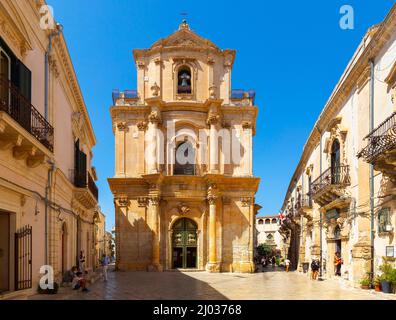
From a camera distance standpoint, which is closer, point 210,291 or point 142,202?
point 210,291

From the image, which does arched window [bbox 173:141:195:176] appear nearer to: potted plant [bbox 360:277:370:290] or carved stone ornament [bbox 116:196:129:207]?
carved stone ornament [bbox 116:196:129:207]

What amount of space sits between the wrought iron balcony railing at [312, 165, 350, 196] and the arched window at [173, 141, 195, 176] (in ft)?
26.2

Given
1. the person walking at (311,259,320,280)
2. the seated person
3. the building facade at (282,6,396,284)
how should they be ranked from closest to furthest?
1. the building facade at (282,6,396,284)
2. the seated person
3. the person walking at (311,259,320,280)

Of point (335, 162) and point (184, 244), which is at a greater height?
point (335, 162)

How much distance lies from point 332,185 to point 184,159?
1053cm

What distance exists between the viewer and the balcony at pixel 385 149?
11.9 metres

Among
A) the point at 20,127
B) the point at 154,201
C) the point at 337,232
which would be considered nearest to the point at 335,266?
the point at 337,232

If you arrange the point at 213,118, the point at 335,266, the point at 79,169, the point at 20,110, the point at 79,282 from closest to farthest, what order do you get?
the point at 20,110 < the point at 79,282 < the point at 79,169 < the point at 335,266 < the point at 213,118

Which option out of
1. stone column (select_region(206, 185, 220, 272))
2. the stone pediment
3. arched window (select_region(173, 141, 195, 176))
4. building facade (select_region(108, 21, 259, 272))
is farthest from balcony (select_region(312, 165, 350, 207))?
the stone pediment

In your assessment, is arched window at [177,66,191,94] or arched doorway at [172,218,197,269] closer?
arched doorway at [172,218,197,269]

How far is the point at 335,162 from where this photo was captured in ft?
65.8

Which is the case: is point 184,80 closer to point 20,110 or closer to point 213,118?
point 213,118

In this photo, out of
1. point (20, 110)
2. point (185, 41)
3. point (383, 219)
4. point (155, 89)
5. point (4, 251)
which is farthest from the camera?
point (185, 41)

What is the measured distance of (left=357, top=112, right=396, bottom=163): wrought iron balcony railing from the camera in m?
11.9
